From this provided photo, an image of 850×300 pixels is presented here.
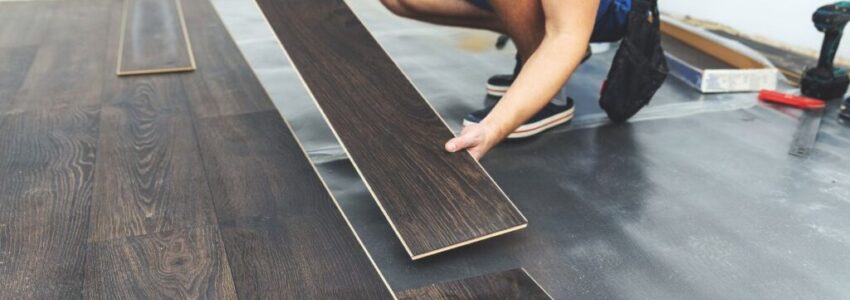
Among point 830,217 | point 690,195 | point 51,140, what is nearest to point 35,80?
point 51,140

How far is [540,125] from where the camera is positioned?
2072 mm

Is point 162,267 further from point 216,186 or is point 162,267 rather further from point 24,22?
point 24,22

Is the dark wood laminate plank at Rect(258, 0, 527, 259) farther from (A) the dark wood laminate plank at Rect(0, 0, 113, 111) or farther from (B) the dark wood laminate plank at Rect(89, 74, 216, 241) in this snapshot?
(A) the dark wood laminate plank at Rect(0, 0, 113, 111)


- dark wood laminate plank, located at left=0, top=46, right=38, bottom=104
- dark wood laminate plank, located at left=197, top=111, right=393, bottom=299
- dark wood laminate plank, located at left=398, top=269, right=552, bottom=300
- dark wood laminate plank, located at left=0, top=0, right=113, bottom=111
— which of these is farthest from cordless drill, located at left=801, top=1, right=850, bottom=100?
dark wood laminate plank, located at left=0, top=46, right=38, bottom=104

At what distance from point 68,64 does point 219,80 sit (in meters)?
0.65

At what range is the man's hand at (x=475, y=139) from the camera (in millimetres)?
1617

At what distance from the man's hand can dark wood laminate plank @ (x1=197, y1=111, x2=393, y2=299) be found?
30 cm

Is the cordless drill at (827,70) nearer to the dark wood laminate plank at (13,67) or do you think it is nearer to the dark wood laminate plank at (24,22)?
the dark wood laminate plank at (13,67)

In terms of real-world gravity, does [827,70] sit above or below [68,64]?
above

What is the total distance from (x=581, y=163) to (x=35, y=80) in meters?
1.86

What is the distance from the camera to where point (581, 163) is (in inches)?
75.2

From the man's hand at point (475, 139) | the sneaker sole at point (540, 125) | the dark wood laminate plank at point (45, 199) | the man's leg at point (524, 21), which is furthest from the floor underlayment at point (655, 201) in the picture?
the dark wood laminate plank at point (45, 199)

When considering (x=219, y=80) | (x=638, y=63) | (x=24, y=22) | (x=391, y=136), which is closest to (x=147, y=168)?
(x=391, y=136)

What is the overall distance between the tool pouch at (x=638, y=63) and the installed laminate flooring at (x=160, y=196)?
3.05 ft
